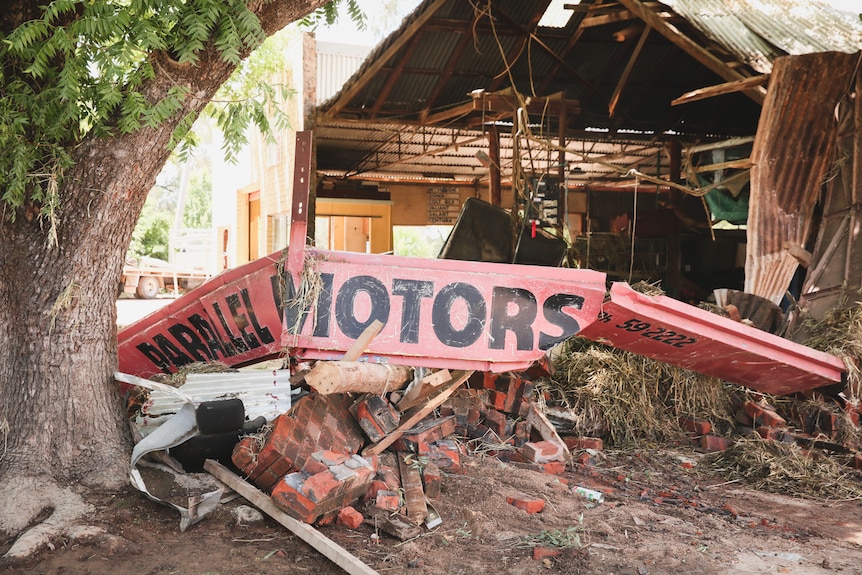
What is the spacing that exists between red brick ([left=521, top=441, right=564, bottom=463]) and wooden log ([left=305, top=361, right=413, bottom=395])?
123cm

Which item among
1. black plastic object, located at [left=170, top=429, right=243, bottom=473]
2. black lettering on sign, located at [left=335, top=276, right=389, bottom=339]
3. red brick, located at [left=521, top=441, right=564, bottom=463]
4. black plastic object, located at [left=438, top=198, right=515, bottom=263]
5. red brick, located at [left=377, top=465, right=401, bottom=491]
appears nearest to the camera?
red brick, located at [left=377, top=465, right=401, bottom=491]

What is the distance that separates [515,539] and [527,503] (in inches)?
17.3

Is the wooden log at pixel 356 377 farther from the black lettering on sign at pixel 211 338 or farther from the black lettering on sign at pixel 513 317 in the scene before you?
the black lettering on sign at pixel 211 338

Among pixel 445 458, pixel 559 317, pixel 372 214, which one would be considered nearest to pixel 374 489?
pixel 445 458

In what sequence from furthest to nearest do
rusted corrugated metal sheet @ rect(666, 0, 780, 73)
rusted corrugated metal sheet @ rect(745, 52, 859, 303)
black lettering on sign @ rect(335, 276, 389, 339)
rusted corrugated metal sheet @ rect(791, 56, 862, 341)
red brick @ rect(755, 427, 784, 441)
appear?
1. rusted corrugated metal sheet @ rect(666, 0, 780, 73)
2. rusted corrugated metal sheet @ rect(745, 52, 859, 303)
3. rusted corrugated metal sheet @ rect(791, 56, 862, 341)
4. red brick @ rect(755, 427, 784, 441)
5. black lettering on sign @ rect(335, 276, 389, 339)

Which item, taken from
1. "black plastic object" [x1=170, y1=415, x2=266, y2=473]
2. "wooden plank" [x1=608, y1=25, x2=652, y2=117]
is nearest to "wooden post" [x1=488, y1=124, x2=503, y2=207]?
"wooden plank" [x1=608, y1=25, x2=652, y2=117]

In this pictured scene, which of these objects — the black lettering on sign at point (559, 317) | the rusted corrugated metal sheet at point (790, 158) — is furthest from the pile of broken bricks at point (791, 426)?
the black lettering on sign at point (559, 317)

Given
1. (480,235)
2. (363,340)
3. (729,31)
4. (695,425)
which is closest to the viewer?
(363,340)

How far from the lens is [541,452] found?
5.63 metres

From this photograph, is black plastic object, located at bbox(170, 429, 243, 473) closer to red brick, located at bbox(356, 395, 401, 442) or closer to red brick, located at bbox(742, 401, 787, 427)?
red brick, located at bbox(356, 395, 401, 442)

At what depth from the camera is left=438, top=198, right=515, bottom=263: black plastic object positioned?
10.7 metres

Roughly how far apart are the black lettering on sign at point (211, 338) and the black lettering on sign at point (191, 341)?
54 mm

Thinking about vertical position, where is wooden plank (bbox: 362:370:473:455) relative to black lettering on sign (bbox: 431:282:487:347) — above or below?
below

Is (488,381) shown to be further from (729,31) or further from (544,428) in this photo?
(729,31)
